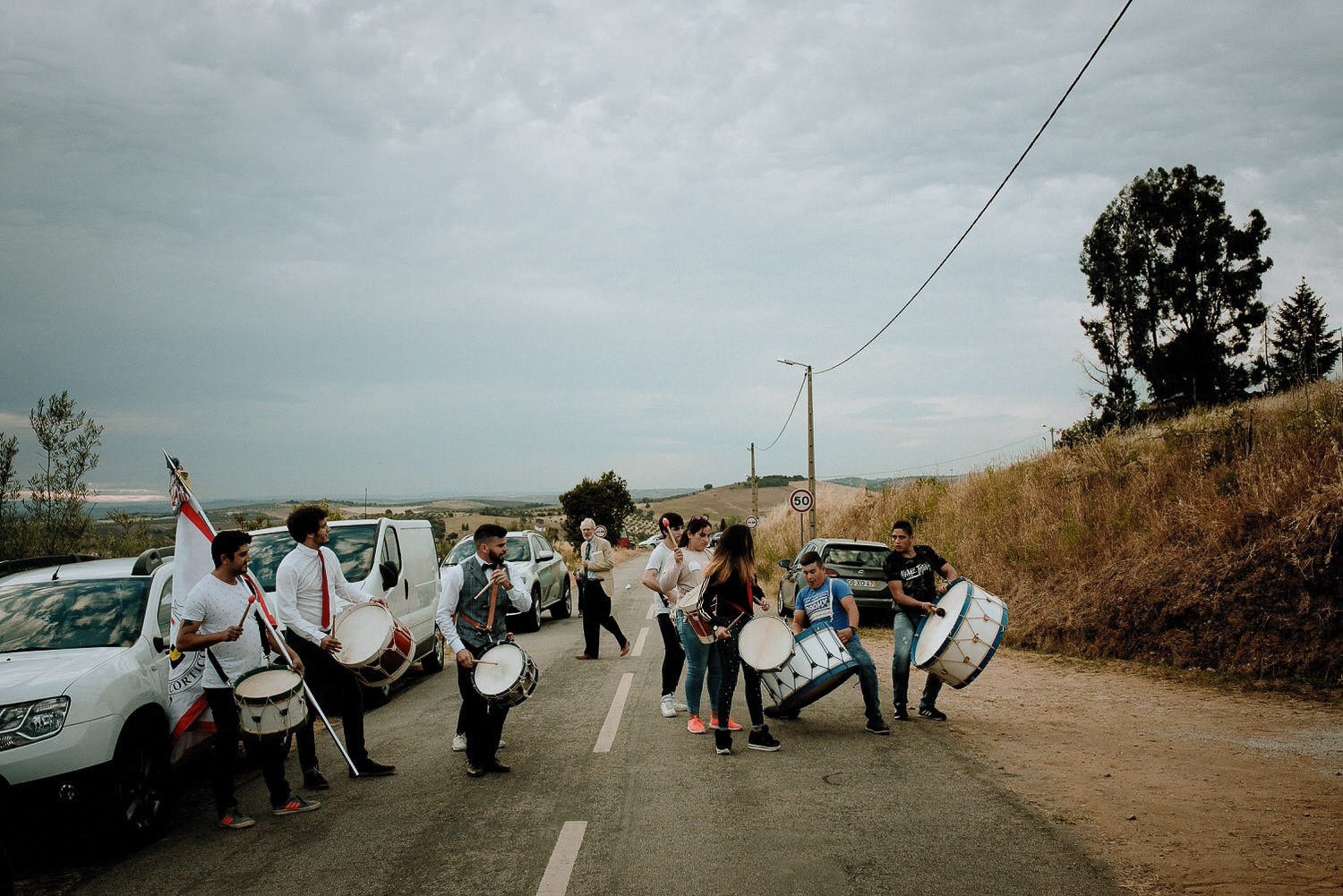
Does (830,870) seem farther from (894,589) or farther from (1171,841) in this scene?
(894,589)

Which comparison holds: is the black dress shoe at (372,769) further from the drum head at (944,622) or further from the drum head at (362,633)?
the drum head at (944,622)

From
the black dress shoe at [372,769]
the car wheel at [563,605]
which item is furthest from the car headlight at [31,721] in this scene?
the car wheel at [563,605]

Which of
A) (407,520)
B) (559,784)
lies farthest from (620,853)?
(407,520)

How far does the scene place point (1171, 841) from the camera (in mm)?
4852

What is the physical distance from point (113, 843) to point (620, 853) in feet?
10.1

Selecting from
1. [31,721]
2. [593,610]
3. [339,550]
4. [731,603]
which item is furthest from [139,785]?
[593,610]

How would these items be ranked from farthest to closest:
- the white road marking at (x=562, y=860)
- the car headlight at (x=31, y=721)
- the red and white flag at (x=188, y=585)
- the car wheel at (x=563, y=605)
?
the car wheel at (x=563, y=605)
the red and white flag at (x=188, y=585)
the car headlight at (x=31, y=721)
the white road marking at (x=562, y=860)

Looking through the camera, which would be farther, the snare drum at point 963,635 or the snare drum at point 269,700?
the snare drum at point 963,635

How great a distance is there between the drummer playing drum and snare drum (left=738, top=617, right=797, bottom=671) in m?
0.44

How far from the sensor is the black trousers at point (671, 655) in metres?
8.36

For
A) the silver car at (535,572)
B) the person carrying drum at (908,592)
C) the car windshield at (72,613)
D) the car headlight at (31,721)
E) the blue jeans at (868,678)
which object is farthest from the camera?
the silver car at (535,572)

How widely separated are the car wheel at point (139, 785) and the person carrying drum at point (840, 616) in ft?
16.2

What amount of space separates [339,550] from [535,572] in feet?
20.4

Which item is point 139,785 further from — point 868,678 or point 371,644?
point 868,678
